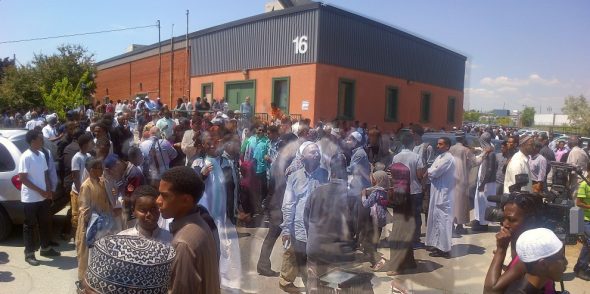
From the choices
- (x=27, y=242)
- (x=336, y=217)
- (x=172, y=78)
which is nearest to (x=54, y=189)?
(x=27, y=242)

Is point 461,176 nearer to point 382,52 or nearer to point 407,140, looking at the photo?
point 407,140

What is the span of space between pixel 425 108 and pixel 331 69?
382cm

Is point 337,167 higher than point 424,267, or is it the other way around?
point 337,167

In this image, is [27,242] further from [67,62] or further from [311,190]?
[67,62]

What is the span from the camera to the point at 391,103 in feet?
57.4

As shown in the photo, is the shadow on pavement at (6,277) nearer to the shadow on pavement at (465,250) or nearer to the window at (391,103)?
the shadow on pavement at (465,250)

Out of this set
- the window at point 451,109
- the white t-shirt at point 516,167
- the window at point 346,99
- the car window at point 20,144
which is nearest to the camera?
the car window at point 20,144

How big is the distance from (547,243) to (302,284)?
3354 millimetres

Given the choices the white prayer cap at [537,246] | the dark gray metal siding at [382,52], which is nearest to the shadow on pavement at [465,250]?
the dark gray metal siding at [382,52]

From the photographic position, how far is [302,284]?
5.41 m

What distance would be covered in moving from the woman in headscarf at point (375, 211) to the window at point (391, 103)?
11.0m

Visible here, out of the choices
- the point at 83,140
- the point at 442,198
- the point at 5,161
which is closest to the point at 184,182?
the point at 83,140

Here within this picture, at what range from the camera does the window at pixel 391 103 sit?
55.0 ft

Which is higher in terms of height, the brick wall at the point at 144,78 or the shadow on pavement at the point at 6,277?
the brick wall at the point at 144,78
